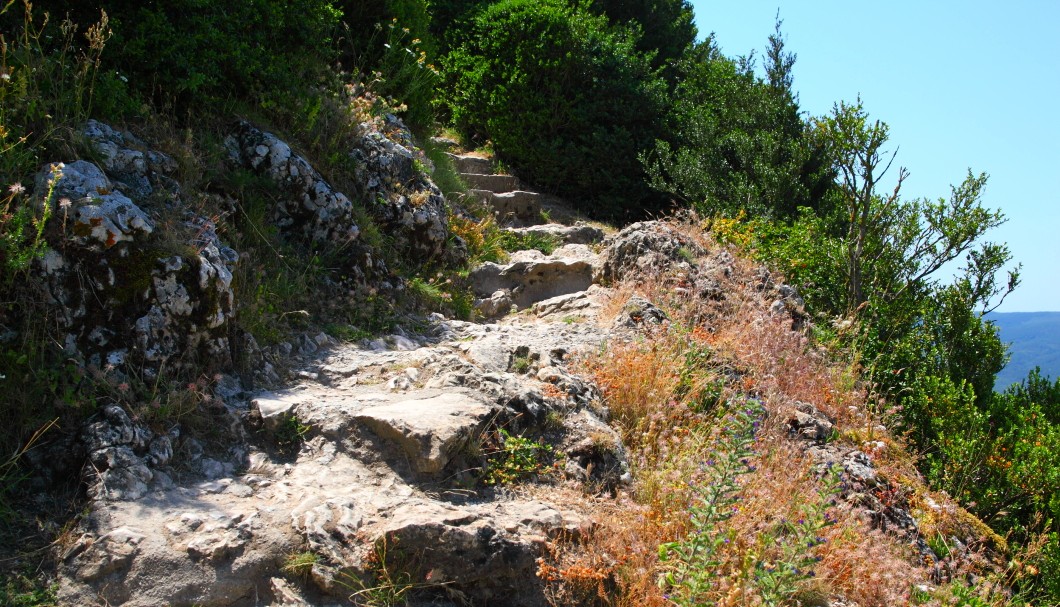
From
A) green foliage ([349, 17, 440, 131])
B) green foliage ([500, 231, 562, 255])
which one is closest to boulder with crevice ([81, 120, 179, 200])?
green foliage ([349, 17, 440, 131])

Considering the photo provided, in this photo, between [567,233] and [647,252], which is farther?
[567,233]

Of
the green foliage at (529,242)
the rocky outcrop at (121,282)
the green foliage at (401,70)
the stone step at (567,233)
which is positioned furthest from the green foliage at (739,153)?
the rocky outcrop at (121,282)

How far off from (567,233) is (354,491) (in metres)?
5.94

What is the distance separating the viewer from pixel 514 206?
9.77 m

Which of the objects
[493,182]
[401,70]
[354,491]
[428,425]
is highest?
[401,70]

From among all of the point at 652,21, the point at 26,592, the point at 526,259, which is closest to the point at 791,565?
the point at 26,592

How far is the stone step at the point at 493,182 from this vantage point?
33.2 ft

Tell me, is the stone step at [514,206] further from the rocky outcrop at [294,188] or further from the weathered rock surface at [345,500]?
the weathered rock surface at [345,500]

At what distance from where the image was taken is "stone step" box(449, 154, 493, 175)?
34.6 ft

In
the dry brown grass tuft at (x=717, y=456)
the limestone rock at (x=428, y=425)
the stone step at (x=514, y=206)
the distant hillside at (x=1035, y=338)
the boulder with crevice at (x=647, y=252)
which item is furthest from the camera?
the distant hillside at (x=1035, y=338)

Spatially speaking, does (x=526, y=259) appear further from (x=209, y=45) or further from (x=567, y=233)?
(x=209, y=45)

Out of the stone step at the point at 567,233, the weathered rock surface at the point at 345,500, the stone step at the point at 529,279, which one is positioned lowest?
the weathered rock surface at the point at 345,500

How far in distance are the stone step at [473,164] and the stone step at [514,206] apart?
3.04 ft

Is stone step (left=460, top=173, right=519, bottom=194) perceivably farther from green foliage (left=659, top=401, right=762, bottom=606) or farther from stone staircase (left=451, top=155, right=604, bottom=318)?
green foliage (left=659, top=401, right=762, bottom=606)
